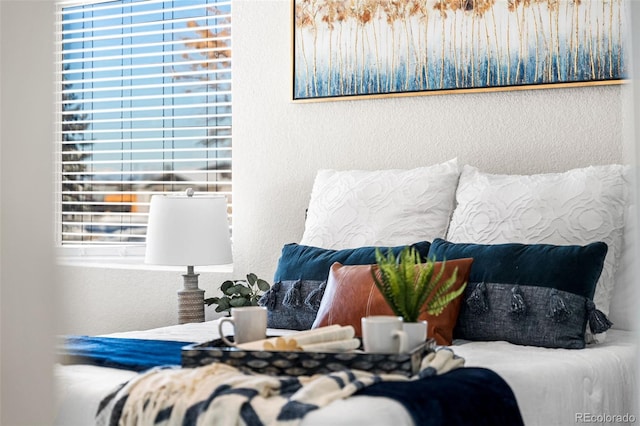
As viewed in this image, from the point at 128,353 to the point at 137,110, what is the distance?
7.94 feet

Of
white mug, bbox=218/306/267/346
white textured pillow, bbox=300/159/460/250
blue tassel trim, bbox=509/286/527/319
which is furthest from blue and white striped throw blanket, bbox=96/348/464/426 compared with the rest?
white textured pillow, bbox=300/159/460/250

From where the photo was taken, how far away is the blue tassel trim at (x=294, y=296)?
10.2 ft

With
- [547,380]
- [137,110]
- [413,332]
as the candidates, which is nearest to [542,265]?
[547,380]

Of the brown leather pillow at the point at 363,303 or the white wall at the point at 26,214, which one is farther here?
the brown leather pillow at the point at 363,303

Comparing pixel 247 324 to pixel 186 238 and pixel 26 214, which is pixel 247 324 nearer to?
pixel 26 214

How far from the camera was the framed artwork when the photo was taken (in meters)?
3.34

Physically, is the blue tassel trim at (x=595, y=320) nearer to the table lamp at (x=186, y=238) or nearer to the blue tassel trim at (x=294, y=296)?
the blue tassel trim at (x=294, y=296)

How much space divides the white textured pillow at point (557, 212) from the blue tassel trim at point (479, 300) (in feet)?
1.01

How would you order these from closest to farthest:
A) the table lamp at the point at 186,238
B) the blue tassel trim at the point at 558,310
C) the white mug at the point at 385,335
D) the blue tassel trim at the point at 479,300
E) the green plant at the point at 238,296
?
the white mug at the point at 385,335 → the blue tassel trim at the point at 558,310 → the blue tassel trim at the point at 479,300 → the green plant at the point at 238,296 → the table lamp at the point at 186,238

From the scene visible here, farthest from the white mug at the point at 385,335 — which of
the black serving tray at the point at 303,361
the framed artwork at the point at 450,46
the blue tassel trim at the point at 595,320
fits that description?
the framed artwork at the point at 450,46

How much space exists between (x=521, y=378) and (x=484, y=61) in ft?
5.54

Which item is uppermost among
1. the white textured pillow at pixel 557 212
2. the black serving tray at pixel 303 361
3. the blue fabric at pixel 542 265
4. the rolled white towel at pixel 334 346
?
the white textured pillow at pixel 557 212

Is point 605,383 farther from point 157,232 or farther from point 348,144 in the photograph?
point 157,232

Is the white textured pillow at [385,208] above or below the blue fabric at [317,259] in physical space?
above
